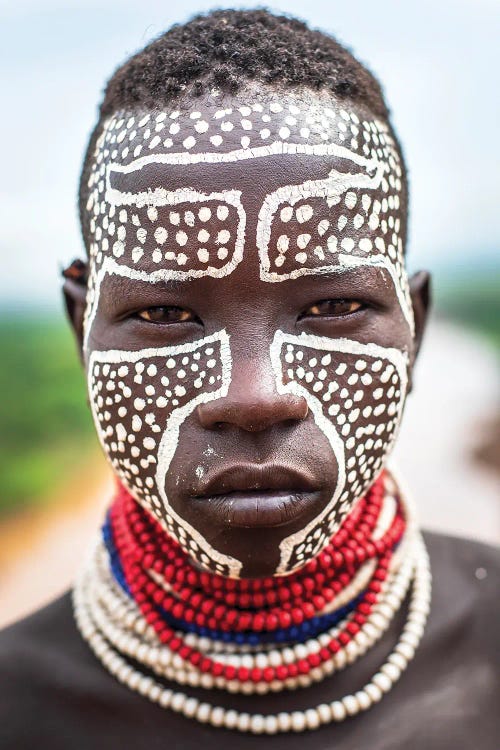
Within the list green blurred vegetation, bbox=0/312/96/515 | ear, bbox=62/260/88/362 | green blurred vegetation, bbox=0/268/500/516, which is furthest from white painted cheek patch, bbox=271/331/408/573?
green blurred vegetation, bbox=0/268/500/516

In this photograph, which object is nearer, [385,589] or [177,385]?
[177,385]

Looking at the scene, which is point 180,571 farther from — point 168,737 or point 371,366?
point 371,366

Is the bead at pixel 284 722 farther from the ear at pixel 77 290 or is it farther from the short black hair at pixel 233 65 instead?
the short black hair at pixel 233 65

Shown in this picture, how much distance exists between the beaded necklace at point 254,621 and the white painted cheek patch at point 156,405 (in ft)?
0.88

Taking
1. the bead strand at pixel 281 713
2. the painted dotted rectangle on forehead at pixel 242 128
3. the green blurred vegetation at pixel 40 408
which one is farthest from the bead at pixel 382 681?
the green blurred vegetation at pixel 40 408

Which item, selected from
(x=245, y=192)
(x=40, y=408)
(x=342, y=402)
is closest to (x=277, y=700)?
(x=342, y=402)

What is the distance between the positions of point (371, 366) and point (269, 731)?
92cm

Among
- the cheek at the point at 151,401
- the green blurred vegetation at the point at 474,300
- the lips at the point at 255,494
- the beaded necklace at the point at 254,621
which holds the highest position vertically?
the cheek at the point at 151,401

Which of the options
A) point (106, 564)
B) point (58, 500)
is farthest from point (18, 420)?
point (106, 564)

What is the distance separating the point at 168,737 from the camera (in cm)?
196

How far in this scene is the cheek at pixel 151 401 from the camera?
5.35 ft

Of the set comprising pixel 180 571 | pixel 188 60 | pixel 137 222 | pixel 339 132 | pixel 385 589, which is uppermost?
pixel 188 60

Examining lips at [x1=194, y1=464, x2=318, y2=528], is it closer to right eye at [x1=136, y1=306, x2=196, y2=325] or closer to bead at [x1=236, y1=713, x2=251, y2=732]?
right eye at [x1=136, y1=306, x2=196, y2=325]

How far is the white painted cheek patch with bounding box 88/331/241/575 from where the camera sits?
1.63 metres
